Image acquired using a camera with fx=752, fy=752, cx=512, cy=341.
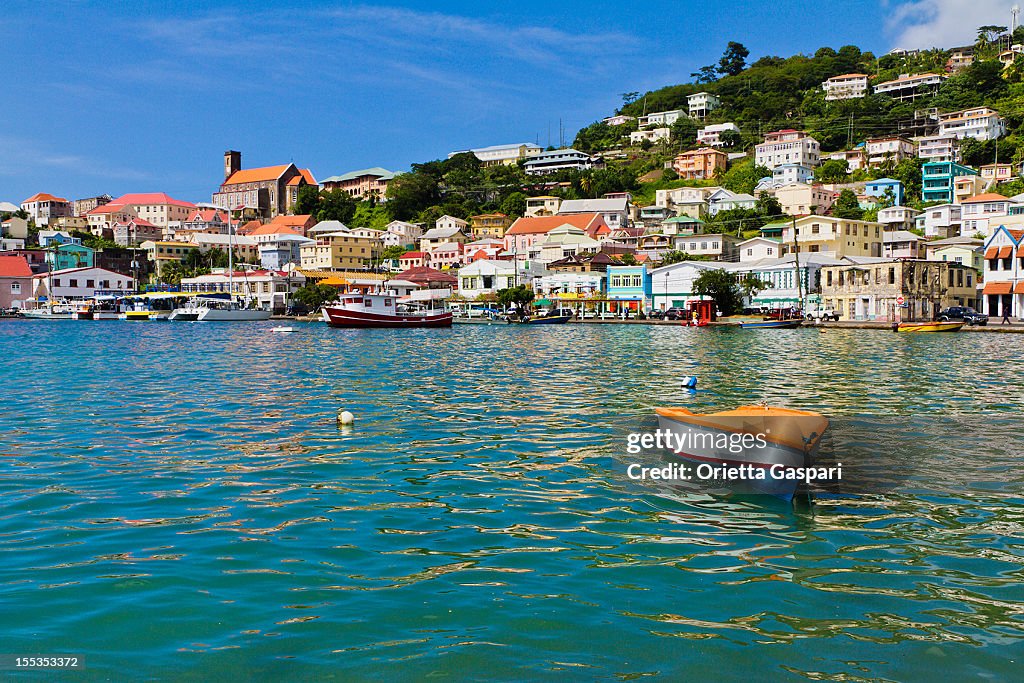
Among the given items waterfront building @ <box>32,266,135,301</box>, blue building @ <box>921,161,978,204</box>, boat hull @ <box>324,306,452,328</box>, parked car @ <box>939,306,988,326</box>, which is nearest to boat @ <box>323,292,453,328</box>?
A: boat hull @ <box>324,306,452,328</box>

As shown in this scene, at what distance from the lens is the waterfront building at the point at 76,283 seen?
107 m

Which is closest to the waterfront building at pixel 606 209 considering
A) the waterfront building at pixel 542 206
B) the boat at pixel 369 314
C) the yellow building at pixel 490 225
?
the waterfront building at pixel 542 206

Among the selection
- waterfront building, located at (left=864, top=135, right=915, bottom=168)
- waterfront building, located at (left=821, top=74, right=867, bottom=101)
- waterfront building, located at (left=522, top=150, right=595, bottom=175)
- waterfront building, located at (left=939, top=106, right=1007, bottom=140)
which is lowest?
waterfront building, located at (left=864, top=135, right=915, bottom=168)

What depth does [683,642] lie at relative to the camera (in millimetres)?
5465

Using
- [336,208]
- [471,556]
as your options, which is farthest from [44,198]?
[471,556]

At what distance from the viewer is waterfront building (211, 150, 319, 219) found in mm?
177500

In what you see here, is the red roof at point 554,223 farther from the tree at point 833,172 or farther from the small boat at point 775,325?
the small boat at point 775,325

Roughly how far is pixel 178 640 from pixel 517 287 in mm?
80716

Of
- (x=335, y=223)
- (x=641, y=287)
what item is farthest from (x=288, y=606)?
(x=335, y=223)

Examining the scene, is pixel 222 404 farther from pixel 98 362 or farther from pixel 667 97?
pixel 667 97

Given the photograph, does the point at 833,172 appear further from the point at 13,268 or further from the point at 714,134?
the point at 13,268

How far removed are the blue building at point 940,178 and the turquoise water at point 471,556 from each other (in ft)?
328

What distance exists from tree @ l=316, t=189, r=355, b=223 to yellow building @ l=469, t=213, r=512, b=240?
37.3 metres

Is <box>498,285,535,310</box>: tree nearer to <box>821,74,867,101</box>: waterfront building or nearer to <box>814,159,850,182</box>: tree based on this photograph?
<box>814,159,850,182</box>: tree
